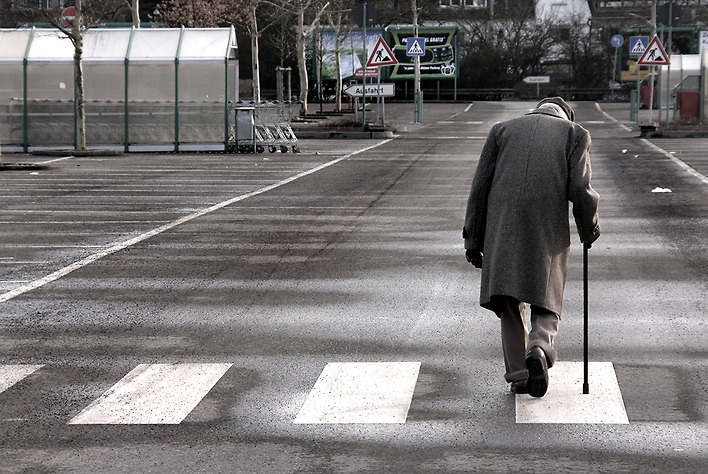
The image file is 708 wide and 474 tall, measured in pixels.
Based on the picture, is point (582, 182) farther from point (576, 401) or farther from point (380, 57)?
point (380, 57)

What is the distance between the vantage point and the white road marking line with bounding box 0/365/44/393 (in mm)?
7965

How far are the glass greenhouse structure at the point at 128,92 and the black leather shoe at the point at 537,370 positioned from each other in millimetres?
26411

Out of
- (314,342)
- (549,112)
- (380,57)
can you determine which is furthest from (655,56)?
(549,112)

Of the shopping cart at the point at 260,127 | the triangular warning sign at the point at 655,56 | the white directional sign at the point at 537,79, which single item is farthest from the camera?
the white directional sign at the point at 537,79

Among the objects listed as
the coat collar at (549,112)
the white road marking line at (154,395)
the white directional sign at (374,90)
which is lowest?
the white road marking line at (154,395)

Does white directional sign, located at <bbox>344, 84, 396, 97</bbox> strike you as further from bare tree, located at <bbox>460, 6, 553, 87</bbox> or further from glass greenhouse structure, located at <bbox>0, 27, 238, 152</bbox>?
bare tree, located at <bbox>460, 6, 553, 87</bbox>

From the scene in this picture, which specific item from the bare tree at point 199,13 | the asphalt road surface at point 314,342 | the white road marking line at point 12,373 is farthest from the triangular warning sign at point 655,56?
the white road marking line at point 12,373

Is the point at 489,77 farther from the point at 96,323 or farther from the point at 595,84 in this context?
the point at 96,323

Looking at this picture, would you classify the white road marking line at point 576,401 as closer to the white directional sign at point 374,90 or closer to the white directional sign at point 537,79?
the white directional sign at point 374,90

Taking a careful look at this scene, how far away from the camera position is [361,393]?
299 inches

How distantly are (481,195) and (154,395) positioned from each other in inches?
85.3

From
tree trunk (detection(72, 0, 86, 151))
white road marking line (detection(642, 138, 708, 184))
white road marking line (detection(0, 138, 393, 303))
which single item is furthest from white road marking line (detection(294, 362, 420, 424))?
tree trunk (detection(72, 0, 86, 151))

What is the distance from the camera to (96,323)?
391 inches

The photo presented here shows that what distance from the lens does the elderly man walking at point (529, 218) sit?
724 centimetres
